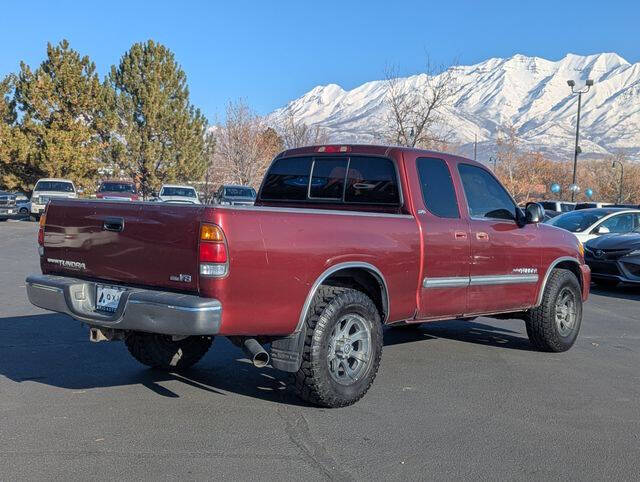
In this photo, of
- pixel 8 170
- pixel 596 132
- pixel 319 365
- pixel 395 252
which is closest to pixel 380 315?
pixel 395 252

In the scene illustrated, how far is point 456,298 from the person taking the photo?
6.46m

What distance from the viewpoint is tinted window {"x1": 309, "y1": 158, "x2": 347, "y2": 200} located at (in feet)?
21.7

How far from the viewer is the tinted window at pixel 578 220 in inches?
617

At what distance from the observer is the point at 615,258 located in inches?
524

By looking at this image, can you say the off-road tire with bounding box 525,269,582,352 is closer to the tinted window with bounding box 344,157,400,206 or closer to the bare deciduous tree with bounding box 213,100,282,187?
the tinted window with bounding box 344,157,400,206

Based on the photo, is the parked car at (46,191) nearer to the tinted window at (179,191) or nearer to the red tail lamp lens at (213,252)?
the tinted window at (179,191)

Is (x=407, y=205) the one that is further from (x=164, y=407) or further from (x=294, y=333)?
(x=164, y=407)

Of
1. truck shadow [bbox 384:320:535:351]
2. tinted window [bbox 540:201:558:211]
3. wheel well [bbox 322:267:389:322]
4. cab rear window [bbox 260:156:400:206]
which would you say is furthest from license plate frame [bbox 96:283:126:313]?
tinted window [bbox 540:201:558:211]

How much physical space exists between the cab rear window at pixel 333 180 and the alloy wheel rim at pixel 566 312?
284cm

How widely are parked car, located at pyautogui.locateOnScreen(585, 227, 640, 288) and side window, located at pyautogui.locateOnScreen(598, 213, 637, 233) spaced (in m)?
1.59

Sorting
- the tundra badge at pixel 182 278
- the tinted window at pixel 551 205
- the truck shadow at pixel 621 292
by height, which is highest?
the tinted window at pixel 551 205

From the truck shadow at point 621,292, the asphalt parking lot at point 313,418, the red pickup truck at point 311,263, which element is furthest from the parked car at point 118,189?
the red pickup truck at point 311,263

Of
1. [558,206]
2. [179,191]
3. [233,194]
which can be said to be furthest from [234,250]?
[558,206]

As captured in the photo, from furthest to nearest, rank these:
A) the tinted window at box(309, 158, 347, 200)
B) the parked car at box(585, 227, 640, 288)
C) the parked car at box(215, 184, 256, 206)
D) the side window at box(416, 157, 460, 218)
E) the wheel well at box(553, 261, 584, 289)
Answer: the parked car at box(215, 184, 256, 206), the parked car at box(585, 227, 640, 288), the wheel well at box(553, 261, 584, 289), the tinted window at box(309, 158, 347, 200), the side window at box(416, 157, 460, 218)
